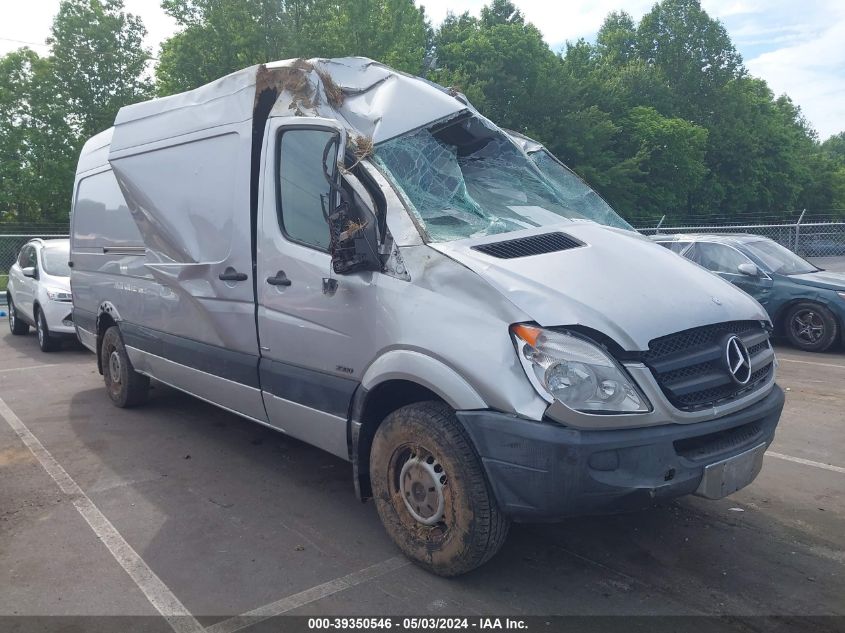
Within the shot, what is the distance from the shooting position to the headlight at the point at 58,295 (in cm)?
1051

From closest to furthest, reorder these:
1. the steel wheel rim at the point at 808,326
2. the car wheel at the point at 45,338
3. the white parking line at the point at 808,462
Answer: the white parking line at the point at 808,462 < the steel wheel rim at the point at 808,326 < the car wheel at the point at 45,338

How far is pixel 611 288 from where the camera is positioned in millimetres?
3369

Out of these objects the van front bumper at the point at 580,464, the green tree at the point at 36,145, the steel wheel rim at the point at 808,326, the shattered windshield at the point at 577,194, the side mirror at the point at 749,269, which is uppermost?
the green tree at the point at 36,145

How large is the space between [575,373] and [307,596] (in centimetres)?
166

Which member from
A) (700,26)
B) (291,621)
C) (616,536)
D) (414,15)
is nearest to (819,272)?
(616,536)

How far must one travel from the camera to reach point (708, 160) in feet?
181

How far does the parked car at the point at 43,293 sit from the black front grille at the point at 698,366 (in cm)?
911

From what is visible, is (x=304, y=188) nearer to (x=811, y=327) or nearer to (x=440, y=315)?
(x=440, y=315)

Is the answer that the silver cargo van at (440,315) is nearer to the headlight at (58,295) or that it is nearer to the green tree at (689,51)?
the headlight at (58,295)

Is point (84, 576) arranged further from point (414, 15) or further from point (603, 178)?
point (603, 178)

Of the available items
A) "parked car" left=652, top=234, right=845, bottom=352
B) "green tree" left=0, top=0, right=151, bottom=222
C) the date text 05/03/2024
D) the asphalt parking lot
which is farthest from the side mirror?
"green tree" left=0, top=0, right=151, bottom=222

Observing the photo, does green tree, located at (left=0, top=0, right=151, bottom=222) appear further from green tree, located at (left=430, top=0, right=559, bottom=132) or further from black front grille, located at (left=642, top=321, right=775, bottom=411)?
black front grille, located at (left=642, top=321, right=775, bottom=411)

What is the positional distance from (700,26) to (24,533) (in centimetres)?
6388

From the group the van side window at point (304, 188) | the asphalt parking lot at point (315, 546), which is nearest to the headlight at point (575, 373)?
the asphalt parking lot at point (315, 546)
